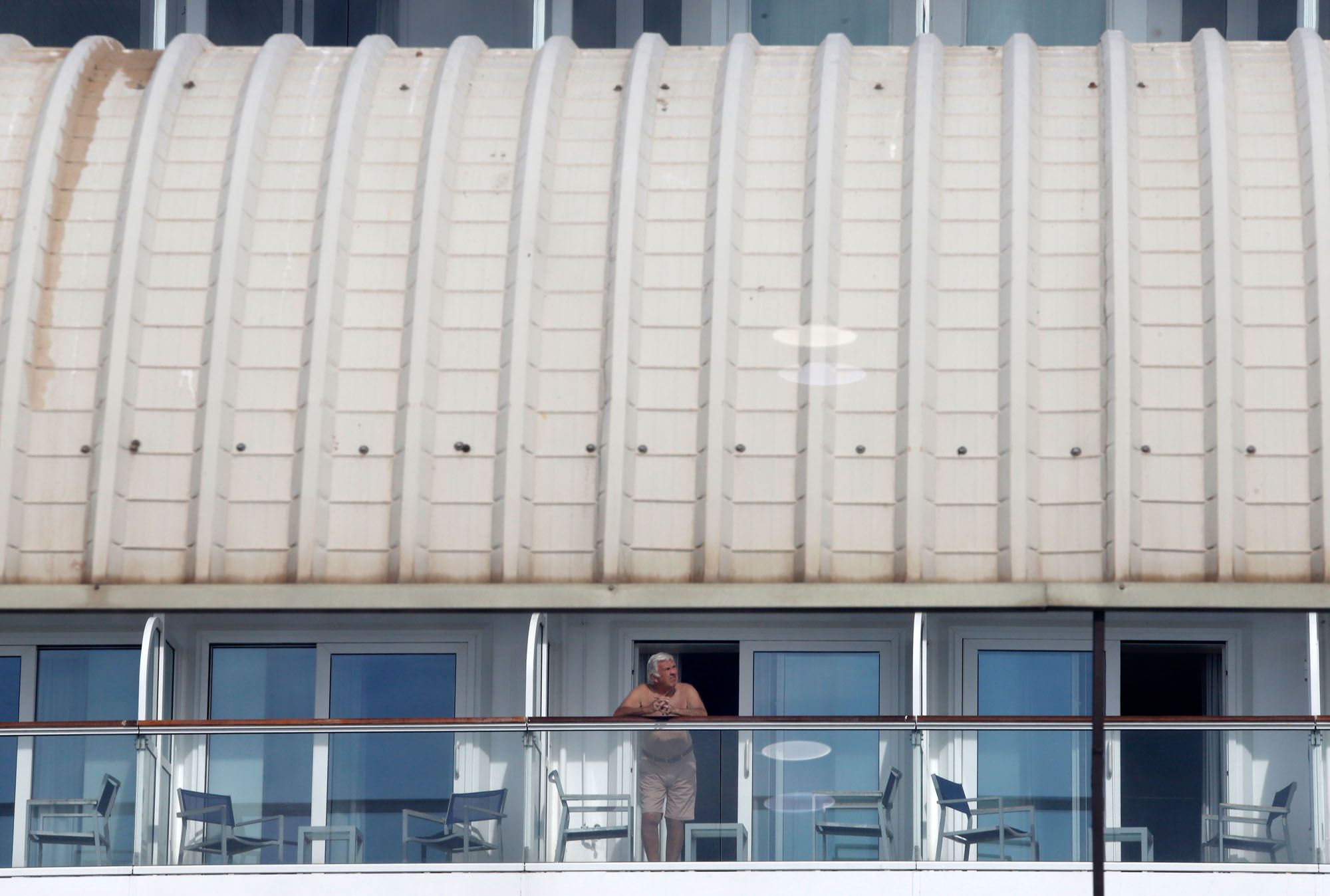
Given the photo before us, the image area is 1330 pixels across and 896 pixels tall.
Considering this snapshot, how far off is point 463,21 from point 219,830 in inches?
480

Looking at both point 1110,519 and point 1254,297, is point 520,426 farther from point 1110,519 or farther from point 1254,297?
point 1254,297

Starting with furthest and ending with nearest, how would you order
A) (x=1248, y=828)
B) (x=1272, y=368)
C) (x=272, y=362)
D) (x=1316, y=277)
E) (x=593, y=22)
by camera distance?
(x=593, y=22), (x=272, y=362), (x=1316, y=277), (x=1272, y=368), (x=1248, y=828)

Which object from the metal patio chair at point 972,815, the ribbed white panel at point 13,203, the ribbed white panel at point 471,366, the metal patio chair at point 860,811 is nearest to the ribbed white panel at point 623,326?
the ribbed white panel at point 471,366

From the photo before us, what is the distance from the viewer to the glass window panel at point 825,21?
76.5ft

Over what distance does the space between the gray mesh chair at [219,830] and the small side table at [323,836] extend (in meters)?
0.18

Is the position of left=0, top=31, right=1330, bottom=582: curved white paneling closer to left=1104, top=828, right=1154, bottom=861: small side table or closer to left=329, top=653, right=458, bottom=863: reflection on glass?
left=329, top=653, right=458, bottom=863: reflection on glass

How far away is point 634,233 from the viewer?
1933 cm

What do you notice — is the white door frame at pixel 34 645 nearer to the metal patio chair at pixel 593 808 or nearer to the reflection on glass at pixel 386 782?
the reflection on glass at pixel 386 782

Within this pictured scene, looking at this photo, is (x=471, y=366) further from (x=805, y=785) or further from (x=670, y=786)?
(x=805, y=785)

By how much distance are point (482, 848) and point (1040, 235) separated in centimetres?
868

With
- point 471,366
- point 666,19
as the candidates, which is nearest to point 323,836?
point 471,366

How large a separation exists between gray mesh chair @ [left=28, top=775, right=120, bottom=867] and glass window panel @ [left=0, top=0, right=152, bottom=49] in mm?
11641

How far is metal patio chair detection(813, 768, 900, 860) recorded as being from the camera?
15820 millimetres

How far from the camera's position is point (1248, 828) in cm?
1555
